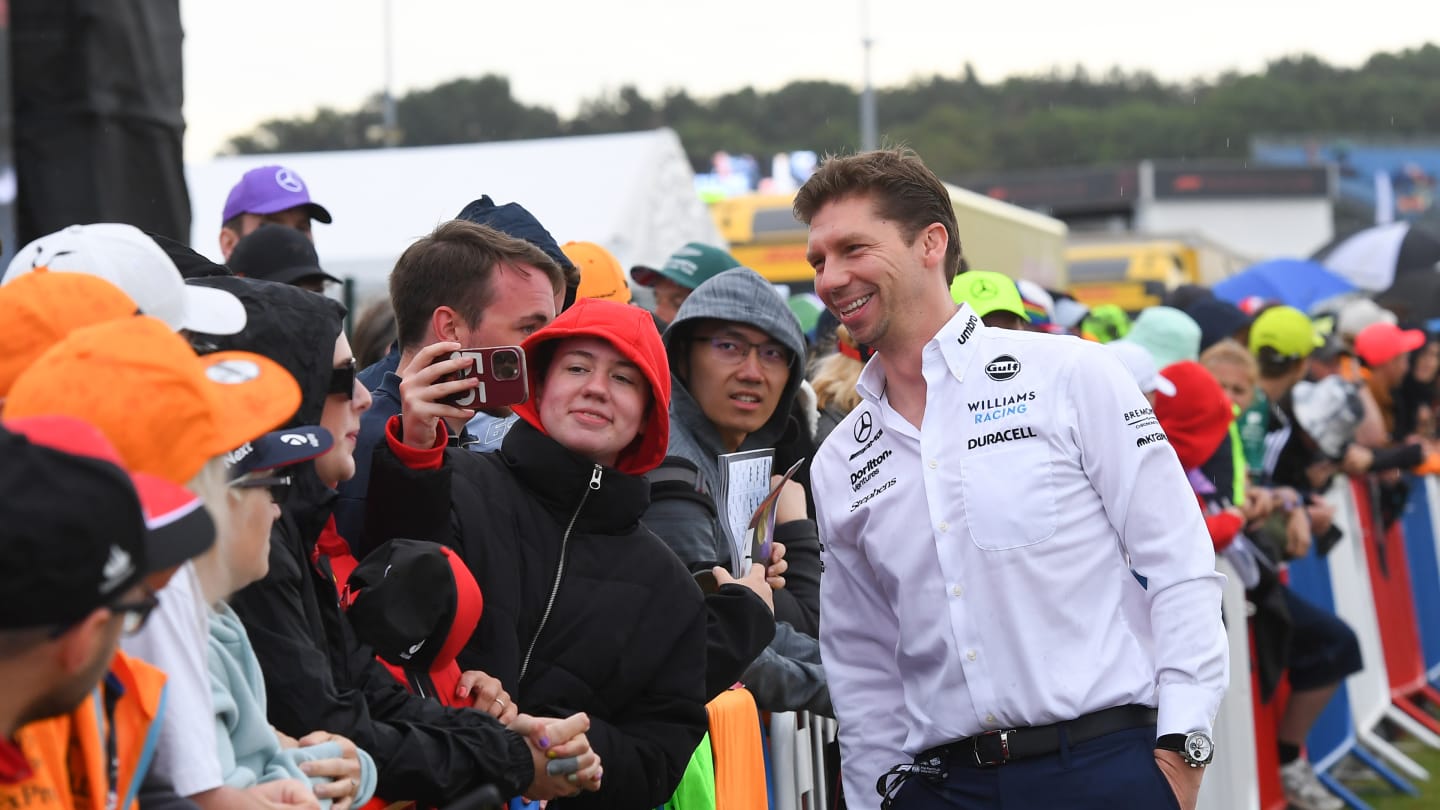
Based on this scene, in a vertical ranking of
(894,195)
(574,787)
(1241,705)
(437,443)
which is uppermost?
(894,195)

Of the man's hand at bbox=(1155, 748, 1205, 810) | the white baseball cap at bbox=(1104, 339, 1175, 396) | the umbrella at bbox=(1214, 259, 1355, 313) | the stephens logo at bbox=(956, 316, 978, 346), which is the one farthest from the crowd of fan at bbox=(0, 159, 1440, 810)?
the umbrella at bbox=(1214, 259, 1355, 313)

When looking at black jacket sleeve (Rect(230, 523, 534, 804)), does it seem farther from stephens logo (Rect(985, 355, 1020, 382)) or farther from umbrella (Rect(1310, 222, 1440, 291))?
umbrella (Rect(1310, 222, 1440, 291))

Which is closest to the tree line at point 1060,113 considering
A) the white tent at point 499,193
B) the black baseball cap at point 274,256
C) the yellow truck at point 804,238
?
the yellow truck at point 804,238

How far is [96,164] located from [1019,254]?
12855 millimetres

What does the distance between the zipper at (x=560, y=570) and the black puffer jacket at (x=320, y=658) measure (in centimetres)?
33

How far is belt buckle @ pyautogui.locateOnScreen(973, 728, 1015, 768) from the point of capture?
3.53 metres

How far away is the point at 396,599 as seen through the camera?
3.02 meters

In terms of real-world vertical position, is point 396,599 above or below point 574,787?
above

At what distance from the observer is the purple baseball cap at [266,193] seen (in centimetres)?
A: 618

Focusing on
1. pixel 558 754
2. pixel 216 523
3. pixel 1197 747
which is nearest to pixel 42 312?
pixel 216 523

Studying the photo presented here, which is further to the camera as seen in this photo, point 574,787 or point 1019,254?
point 1019,254

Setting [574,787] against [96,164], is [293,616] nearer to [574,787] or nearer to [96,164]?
[574,787]

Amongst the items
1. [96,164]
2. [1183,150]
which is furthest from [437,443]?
[1183,150]

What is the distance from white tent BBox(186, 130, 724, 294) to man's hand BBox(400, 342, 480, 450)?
23.5ft
